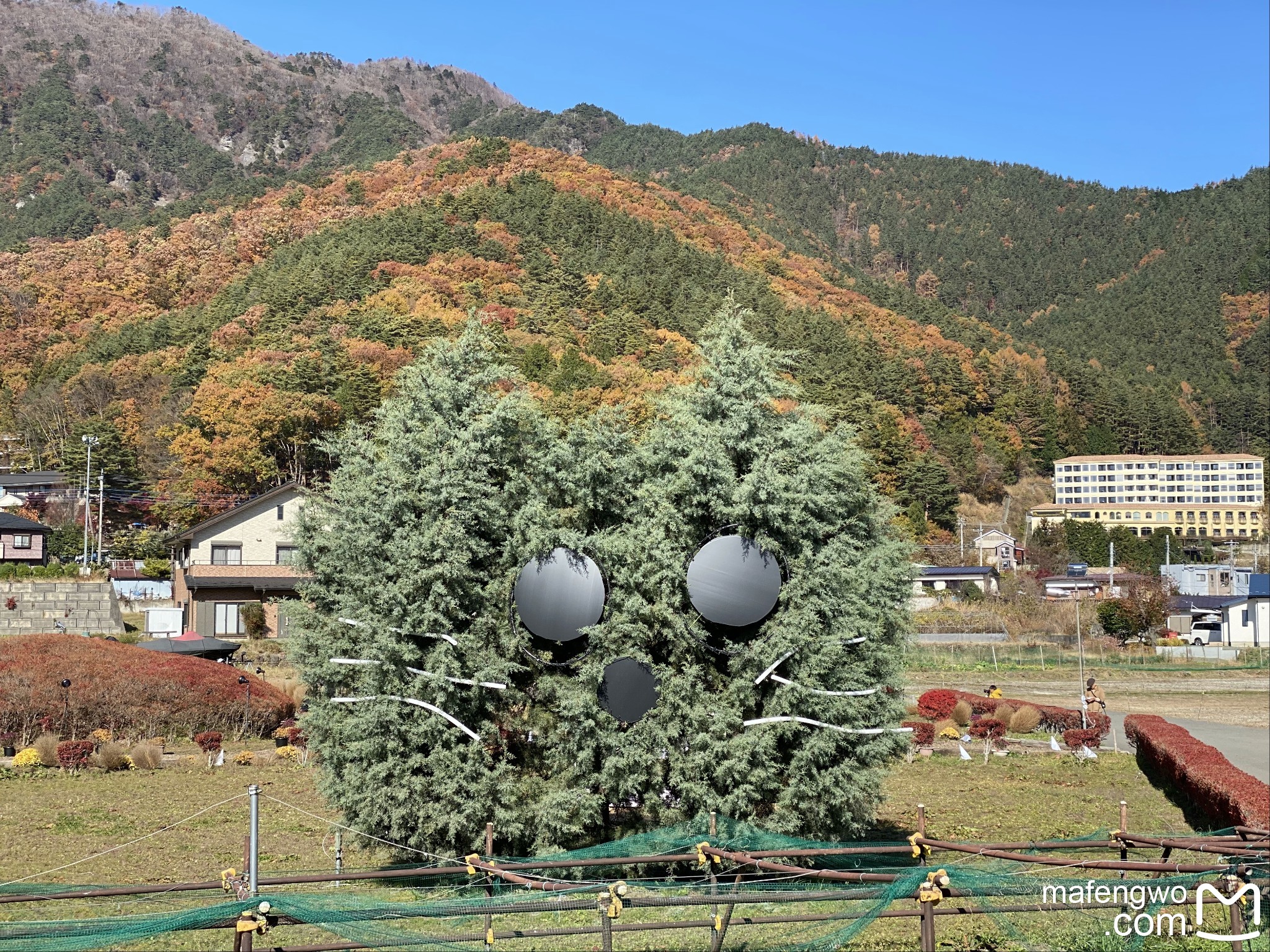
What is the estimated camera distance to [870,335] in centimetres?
11481

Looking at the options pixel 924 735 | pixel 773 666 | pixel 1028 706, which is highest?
pixel 773 666

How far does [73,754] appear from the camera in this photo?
23125mm

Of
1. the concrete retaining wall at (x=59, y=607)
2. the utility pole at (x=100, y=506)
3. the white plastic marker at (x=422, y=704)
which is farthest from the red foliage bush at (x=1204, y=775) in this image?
the utility pole at (x=100, y=506)

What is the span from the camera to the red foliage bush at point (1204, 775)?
16344mm

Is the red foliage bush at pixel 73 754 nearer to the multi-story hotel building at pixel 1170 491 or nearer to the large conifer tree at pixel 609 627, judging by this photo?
the large conifer tree at pixel 609 627

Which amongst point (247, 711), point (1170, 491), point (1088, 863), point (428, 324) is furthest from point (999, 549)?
point (1088, 863)

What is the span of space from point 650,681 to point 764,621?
1.53 meters

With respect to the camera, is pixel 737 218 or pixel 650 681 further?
pixel 737 218

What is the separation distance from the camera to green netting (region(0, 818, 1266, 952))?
8.92 m

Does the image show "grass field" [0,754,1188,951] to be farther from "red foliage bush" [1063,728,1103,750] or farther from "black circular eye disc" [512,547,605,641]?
"black circular eye disc" [512,547,605,641]

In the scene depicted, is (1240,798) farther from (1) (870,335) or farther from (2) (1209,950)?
(1) (870,335)

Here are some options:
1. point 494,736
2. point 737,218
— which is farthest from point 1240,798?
point 737,218

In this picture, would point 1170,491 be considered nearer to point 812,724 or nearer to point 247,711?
point 247,711

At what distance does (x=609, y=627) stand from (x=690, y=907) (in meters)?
3.15
